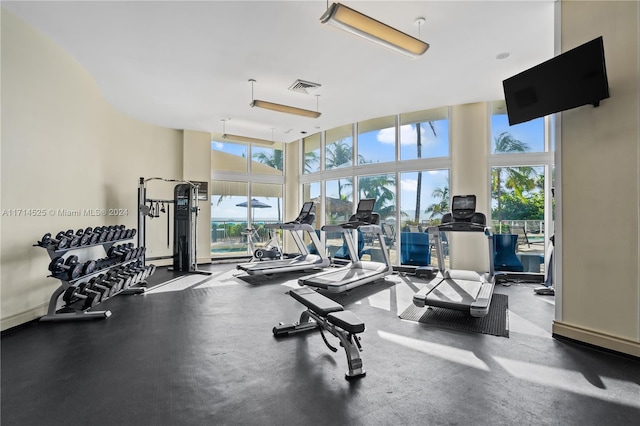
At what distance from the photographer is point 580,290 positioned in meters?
2.98

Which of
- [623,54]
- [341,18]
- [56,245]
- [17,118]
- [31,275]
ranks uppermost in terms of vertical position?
[341,18]

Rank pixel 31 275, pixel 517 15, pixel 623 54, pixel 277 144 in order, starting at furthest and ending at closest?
pixel 277 144
pixel 31 275
pixel 517 15
pixel 623 54

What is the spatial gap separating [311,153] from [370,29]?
19.8 feet

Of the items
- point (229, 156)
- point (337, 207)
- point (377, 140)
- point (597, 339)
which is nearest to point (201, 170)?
point (229, 156)

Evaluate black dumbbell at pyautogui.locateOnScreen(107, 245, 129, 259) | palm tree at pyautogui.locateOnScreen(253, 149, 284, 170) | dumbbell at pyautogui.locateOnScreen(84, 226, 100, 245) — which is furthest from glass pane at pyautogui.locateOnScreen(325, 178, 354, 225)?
dumbbell at pyautogui.locateOnScreen(84, 226, 100, 245)

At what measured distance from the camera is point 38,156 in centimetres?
378

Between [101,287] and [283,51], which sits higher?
[283,51]

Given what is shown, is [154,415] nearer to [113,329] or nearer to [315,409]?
[315,409]

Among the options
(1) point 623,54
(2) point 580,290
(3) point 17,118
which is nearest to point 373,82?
(1) point 623,54

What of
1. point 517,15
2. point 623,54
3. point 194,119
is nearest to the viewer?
point 623,54

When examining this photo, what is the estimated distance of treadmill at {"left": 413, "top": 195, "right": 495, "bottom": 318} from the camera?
367 centimetres

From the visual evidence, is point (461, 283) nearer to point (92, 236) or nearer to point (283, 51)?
point (283, 51)

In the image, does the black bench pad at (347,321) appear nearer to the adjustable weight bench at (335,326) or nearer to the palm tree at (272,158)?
the adjustable weight bench at (335,326)

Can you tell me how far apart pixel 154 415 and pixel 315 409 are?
967mm
